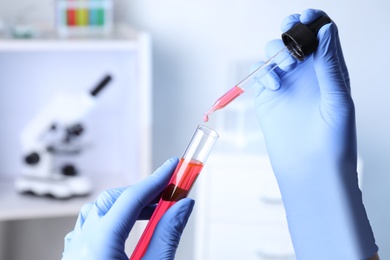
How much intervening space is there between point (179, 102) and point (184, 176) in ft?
4.78

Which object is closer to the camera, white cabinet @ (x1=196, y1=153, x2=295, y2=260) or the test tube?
the test tube

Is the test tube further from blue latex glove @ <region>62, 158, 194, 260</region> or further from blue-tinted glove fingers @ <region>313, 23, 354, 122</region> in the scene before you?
blue-tinted glove fingers @ <region>313, 23, 354, 122</region>

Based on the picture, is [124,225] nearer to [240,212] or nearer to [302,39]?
[302,39]

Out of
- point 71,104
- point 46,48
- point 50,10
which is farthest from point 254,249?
point 50,10

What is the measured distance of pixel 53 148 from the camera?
2.14m

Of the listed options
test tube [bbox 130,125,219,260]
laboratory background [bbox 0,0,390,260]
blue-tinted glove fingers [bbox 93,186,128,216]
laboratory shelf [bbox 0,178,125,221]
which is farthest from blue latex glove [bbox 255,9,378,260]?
laboratory shelf [bbox 0,178,125,221]

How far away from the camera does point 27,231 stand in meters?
2.50

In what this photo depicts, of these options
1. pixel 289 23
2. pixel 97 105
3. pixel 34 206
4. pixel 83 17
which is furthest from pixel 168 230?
pixel 97 105

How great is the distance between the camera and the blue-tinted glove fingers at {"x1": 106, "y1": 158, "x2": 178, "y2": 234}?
3.39 feet

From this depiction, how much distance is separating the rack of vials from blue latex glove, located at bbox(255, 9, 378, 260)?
977 millimetres

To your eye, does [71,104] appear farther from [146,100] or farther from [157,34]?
[157,34]

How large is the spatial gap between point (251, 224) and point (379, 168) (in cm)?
73

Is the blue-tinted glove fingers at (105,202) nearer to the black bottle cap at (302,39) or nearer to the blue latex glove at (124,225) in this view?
the blue latex glove at (124,225)

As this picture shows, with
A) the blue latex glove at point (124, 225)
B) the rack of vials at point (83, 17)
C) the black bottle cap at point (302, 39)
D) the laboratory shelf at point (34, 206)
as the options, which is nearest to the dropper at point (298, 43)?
the black bottle cap at point (302, 39)
